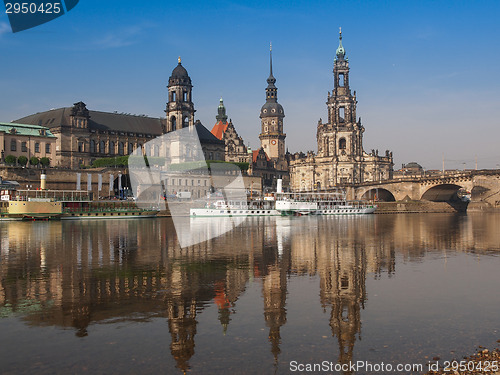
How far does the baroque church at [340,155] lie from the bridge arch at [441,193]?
63.9ft

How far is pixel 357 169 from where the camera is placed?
418ft

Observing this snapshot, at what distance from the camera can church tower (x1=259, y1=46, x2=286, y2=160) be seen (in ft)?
496

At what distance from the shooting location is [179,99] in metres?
107

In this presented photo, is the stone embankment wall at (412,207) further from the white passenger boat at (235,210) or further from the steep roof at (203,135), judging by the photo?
the steep roof at (203,135)

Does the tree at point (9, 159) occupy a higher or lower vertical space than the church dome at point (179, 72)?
lower

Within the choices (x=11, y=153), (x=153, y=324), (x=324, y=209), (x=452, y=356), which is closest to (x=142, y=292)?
(x=153, y=324)

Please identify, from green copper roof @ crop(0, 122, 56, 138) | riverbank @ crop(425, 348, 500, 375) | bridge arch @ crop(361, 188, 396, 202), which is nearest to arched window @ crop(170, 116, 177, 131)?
green copper roof @ crop(0, 122, 56, 138)

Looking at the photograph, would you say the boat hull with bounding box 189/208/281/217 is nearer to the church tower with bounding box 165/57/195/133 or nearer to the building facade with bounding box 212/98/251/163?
the church tower with bounding box 165/57/195/133

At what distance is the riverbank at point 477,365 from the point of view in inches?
410

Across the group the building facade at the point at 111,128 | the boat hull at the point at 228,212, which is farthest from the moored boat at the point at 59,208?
the building facade at the point at 111,128

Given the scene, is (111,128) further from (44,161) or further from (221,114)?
(221,114)

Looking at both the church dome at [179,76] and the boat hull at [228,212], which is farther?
the church dome at [179,76]

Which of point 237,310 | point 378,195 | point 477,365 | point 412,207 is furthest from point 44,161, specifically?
point 477,365

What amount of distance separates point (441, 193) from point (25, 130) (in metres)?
79.2
